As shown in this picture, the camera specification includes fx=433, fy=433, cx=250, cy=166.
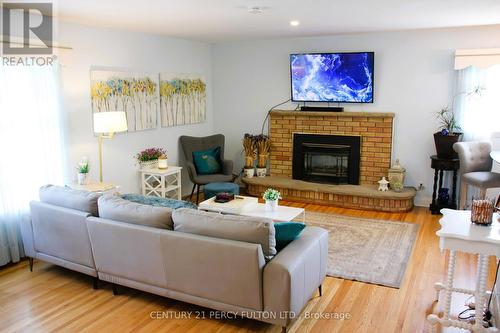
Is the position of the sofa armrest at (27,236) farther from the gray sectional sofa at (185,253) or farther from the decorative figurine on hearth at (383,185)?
the decorative figurine on hearth at (383,185)

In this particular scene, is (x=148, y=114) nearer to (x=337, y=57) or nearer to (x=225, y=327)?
(x=337, y=57)

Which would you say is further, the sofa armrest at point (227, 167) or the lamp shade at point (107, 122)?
the sofa armrest at point (227, 167)

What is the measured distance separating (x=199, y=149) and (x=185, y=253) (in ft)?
12.4

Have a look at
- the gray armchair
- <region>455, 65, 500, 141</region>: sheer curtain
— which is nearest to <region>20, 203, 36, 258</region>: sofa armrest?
the gray armchair

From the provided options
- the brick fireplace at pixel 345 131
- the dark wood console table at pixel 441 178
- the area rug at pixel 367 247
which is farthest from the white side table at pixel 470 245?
the brick fireplace at pixel 345 131

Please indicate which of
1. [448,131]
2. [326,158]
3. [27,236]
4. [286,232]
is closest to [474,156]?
[448,131]

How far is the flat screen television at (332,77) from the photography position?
6.12 metres

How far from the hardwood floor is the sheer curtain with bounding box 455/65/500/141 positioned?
7.38ft

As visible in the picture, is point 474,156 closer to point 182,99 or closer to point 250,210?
point 250,210

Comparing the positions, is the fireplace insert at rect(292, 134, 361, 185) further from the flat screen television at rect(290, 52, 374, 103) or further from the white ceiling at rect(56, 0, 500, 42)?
the white ceiling at rect(56, 0, 500, 42)

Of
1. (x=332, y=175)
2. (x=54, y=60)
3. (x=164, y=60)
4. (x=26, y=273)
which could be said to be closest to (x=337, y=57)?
(x=332, y=175)

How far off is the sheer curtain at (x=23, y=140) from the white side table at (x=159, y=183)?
135cm

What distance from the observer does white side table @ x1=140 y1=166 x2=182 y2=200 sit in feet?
18.4

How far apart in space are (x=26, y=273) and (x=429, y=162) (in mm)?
5082
